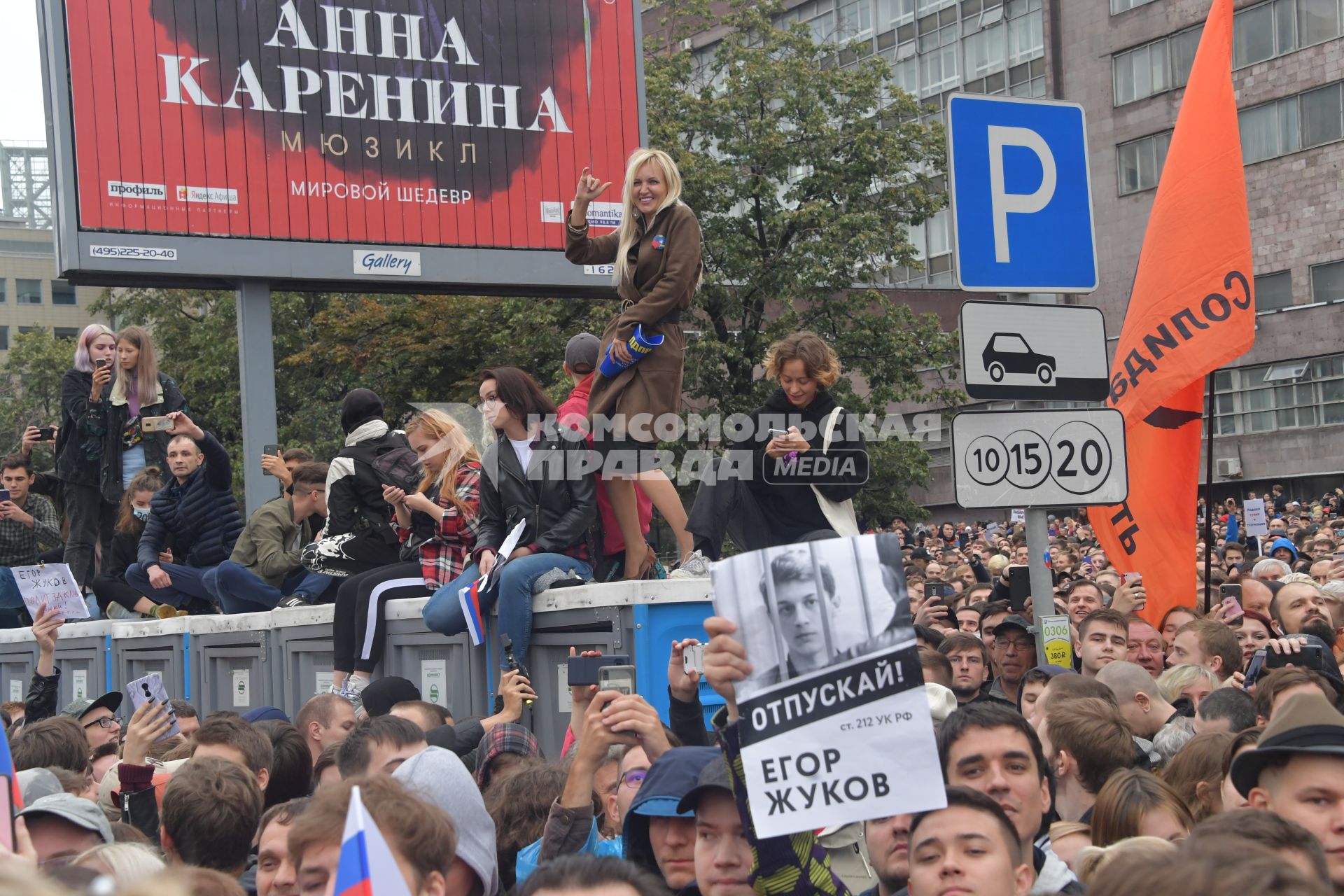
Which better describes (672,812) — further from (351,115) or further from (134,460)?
(351,115)

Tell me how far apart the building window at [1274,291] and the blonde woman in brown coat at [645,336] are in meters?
39.5

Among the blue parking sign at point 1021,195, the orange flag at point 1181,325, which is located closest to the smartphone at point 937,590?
the orange flag at point 1181,325

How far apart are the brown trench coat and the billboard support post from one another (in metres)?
7.69

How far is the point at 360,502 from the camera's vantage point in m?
9.85

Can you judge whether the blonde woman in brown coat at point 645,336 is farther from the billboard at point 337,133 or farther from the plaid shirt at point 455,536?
the billboard at point 337,133

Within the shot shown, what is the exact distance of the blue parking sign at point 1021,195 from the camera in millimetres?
6078

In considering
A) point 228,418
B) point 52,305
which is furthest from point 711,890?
point 52,305

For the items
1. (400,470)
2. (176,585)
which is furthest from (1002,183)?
(176,585)

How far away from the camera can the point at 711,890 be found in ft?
13.0

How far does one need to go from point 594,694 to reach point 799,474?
2.35 m

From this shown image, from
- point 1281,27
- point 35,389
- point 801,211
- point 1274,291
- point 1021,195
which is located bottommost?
point 1021,195

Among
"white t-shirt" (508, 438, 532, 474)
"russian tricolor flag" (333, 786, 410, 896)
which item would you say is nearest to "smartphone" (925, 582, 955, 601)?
"white t-shirt" (508, 438, 532, 474)

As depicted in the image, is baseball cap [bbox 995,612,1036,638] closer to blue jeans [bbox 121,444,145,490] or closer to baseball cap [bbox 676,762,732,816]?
baseball cap [bbox 676,762,732,816]

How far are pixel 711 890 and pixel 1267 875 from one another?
193 cm
